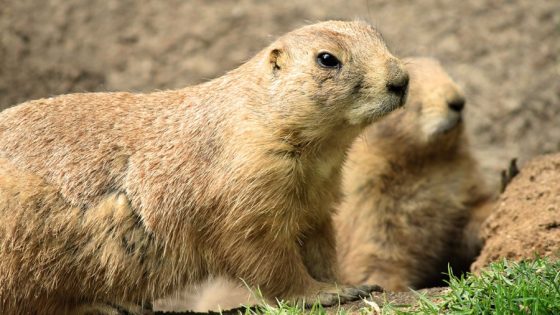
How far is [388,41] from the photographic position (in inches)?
340

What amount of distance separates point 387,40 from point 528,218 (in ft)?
10.6

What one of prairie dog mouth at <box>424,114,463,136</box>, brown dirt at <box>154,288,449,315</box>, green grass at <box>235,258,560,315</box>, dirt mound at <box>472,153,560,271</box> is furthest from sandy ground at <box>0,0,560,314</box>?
green grass at <box>235,258,560,315</box>

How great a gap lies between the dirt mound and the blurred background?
6.97 feet

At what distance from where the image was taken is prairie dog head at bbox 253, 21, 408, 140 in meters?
4.91

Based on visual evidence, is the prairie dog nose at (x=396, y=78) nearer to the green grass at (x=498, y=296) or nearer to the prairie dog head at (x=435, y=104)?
the green grass at (x=498, y=296)

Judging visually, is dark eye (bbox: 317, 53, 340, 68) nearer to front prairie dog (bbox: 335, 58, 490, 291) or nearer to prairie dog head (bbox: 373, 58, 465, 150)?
prairie dog head (bbox: 373, 58, 465, 150)

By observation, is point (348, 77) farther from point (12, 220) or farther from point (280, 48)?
point (12, 220)

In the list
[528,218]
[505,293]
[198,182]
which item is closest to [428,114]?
[528,218]

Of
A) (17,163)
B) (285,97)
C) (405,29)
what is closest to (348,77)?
(285,97)

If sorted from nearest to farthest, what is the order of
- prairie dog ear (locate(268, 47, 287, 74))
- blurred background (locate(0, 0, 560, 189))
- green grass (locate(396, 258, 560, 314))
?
green grass (locate(396, 258, 560, 314)), prairie dog ear (locate(268, 47, 287, 74)), blurred background (locate(0, 0, 560, 189))

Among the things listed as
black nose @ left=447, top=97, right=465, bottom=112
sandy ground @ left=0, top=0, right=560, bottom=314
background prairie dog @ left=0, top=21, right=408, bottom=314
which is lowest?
background prairie dog @ left=0, top=21, right=408, bottom=314

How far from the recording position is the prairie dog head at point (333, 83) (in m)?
4.91

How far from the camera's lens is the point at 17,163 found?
520 centimetres

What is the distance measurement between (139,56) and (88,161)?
3.78 m
